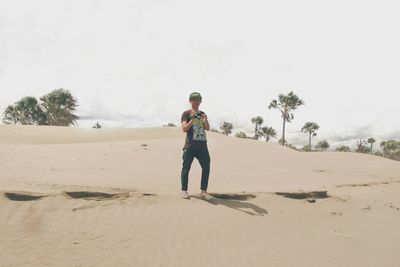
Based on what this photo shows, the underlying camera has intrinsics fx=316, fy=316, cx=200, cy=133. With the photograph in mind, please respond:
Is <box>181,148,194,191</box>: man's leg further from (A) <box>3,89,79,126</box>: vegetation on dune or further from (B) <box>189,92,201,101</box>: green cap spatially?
(A) <box>3,89,79,126</box>: vegetation on dune

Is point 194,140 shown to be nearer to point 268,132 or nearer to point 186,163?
point 186,163

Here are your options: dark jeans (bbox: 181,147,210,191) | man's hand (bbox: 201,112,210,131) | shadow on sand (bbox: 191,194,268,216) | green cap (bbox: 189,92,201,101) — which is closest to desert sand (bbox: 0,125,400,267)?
shadow on sand (bbox: 191,194,268,216)

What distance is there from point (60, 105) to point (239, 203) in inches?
1843

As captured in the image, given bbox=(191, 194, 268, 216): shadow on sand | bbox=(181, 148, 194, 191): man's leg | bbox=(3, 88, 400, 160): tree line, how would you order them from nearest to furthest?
bbox=(191, 194, 268, 216): shadow on sand, bbox=(181, 148, 194, 191): man's leg, bbox=(3, 88, 400, 160): tree line

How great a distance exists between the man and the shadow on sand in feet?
0.75

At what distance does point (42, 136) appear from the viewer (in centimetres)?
2189

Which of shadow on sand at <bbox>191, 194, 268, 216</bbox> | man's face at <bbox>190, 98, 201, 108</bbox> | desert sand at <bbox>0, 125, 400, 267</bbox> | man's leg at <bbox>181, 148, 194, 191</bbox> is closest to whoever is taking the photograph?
desert sand at <bbox>0, 125, 400, 267</bbox>

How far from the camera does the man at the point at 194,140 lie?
5.48 meters

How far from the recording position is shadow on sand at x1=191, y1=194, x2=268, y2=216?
5.23 metres

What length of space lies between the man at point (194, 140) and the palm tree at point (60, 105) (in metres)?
44.4

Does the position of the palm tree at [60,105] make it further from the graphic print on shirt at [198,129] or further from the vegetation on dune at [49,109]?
the graphic print on shirt at [198,129]

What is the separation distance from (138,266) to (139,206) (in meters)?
1.72

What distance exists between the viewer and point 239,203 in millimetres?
5648

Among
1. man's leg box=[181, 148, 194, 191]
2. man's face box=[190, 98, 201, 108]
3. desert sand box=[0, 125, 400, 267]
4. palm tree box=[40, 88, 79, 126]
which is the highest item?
palm tree box=[40, 88, 79, 126]
